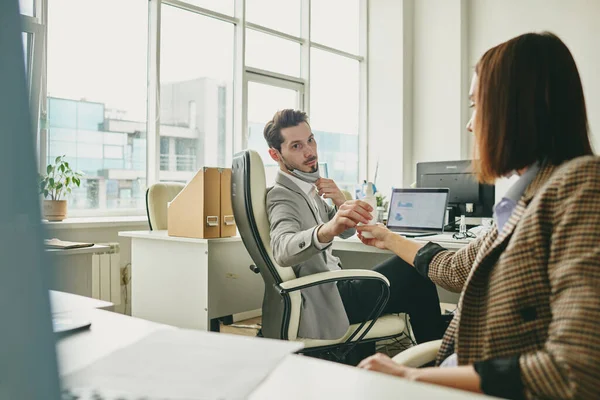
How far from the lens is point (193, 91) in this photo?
Result: 15.9 ft

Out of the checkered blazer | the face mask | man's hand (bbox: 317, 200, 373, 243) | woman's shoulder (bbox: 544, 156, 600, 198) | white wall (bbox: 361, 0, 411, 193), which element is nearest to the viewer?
the checkered blazer

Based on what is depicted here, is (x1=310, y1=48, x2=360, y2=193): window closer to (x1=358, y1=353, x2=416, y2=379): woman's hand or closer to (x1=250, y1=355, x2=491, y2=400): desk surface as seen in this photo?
(x1=358, y1=353, x2=416, y2=379): woman's hand

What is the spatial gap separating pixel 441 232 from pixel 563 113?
207 centimetres

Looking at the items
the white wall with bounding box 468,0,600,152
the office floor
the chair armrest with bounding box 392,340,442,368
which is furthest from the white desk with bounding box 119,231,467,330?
the white wall with bounding box 468,0,600,152

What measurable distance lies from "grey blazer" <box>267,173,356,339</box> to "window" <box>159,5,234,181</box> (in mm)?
2689

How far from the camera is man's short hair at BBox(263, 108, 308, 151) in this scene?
2.31 meters

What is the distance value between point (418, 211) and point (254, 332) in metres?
1.60

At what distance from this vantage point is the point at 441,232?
9.69 ft

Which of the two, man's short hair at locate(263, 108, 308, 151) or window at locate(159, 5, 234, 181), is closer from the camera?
→ man's short hair at locate(263, 108, 308, 151)

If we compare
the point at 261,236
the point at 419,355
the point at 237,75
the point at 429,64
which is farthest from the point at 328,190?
the point at 429,64

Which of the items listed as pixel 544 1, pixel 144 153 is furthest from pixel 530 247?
pixel 544 1

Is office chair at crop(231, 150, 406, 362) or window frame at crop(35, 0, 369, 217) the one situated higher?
window frame at crop(35, 0, 369, 217)

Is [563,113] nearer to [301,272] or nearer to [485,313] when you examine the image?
[485,313]

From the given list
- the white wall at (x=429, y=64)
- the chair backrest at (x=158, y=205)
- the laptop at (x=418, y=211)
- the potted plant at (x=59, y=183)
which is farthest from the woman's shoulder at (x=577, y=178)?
the white wall at (x=429, y=64)
